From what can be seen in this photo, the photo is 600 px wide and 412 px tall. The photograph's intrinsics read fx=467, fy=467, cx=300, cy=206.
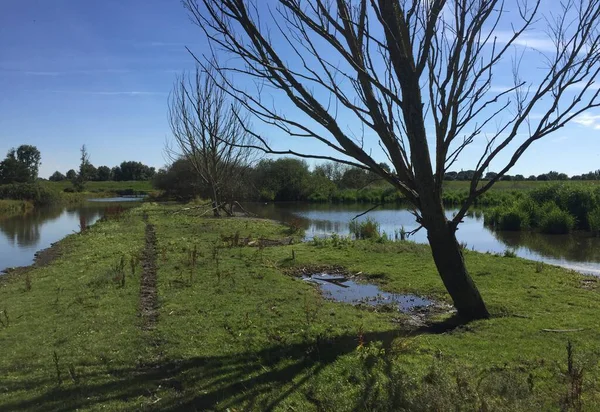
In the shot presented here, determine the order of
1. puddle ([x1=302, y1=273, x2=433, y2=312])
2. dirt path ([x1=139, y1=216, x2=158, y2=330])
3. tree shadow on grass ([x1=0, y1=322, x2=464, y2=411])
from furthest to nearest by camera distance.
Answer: puddle ([x1=302, y1=273, x2=433, y2=312]) < dirt path ([x1=139, y1=216, x2=158, y2=330]) < tree shadow on grass ([x1=0, y1=322, x2=464, y2=411])

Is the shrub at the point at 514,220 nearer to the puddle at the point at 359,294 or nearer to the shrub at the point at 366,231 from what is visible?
the shrub at the point at 366,231

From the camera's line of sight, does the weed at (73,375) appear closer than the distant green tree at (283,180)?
Yes

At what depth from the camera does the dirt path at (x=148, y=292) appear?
6799mm

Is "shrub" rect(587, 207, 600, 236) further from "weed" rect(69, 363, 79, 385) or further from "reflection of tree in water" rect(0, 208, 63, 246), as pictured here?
"reflection of tree in water" rect(0, 208, 63, 246)

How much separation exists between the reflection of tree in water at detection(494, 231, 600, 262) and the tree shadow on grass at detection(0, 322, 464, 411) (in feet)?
45.7

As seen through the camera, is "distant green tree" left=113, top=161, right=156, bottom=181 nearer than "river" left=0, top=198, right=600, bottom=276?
No

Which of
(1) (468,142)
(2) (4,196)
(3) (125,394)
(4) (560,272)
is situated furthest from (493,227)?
(2) (4,196)

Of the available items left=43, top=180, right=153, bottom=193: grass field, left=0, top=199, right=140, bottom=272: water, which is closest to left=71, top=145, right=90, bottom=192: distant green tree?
left=43, top=180, right=153, bottom=193: grass field

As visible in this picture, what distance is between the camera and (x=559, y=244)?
19.7 m

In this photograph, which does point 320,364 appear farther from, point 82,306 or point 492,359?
point 82,306

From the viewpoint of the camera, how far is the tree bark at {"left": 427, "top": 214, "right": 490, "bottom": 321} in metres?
6.23

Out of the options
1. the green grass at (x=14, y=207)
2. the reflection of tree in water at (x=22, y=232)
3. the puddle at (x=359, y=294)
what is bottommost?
the reflection of tree in water at (x=22, y=232)

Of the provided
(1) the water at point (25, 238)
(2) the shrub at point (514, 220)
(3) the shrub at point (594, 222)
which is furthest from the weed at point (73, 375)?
(2) the shrub at point (514, 220)

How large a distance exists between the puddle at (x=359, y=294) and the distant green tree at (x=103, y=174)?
11339cm
